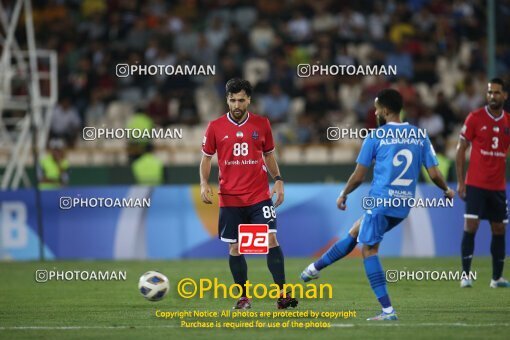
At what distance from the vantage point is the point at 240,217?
38.6ft

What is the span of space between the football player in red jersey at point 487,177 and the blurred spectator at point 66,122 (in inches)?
475

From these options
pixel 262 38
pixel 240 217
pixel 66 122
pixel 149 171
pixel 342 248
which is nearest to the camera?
pixel 240 217

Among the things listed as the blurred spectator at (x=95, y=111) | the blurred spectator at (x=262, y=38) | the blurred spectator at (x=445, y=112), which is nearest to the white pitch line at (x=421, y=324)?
the blurred spectator at (x=445, y=112)

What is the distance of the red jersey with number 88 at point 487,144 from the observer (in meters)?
14.2

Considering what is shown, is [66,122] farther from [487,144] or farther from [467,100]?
[487,144]

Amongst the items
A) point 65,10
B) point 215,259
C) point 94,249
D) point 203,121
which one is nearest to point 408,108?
point 203,121

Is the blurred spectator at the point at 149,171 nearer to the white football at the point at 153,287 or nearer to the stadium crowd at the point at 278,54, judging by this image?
the stadium crowd at the point at 278,54

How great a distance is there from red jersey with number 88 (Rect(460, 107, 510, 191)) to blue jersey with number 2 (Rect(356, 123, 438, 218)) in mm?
3540

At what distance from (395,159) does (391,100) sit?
1.89ft

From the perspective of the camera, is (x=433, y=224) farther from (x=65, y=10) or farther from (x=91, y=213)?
(x=65, y=10)

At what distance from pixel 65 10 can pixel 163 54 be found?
4769 mm

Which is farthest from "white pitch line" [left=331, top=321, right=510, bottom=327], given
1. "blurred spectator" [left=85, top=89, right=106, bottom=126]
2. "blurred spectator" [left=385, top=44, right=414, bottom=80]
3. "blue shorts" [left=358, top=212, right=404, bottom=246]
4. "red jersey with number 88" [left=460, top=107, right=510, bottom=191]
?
"blurred spectator" [left=385, top=44, right=414, bottom=80]

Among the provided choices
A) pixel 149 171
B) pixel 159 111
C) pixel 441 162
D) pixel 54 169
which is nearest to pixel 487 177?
pixel 441 162

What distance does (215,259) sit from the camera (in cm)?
1933
